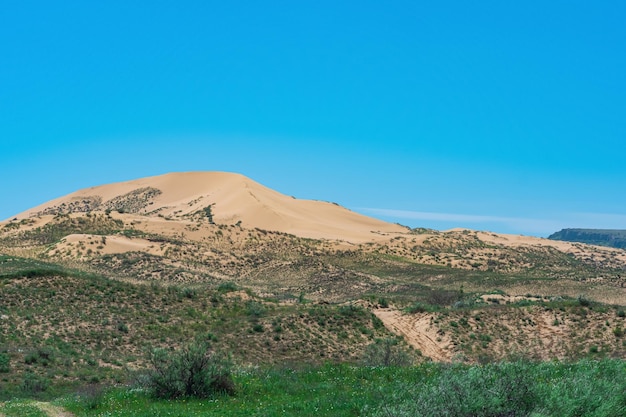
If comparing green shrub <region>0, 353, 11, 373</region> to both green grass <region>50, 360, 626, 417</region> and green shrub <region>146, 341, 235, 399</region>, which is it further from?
green shrub <region>146, 341, 235, 399</region>

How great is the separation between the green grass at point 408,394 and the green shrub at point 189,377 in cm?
54

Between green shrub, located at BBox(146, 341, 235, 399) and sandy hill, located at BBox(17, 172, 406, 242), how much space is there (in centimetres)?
9690

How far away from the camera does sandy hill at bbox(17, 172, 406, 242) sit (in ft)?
435

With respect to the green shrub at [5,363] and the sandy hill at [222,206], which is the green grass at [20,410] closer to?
the green shrub at [5,363]

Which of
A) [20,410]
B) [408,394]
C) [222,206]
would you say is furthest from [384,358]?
[222,206]

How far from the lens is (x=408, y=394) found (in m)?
16.1

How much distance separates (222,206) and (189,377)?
12505 cm

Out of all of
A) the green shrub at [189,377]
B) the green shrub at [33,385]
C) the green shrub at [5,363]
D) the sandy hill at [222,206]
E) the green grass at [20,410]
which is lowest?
the green shrub at [33,385]

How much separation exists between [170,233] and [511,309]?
6509cm

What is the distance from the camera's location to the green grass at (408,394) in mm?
11414

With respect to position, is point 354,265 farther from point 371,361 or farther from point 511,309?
point 371,361

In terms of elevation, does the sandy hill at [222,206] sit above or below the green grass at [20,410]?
above

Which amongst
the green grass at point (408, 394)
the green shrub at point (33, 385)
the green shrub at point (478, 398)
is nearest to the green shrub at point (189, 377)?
the green grass at point (408, 394)

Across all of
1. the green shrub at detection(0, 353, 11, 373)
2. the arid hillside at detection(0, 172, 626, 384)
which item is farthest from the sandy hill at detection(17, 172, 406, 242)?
the green shrub at detection(0, 353, 11, 373)
